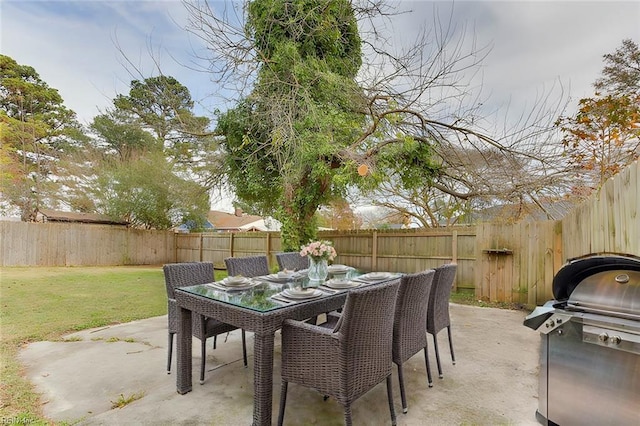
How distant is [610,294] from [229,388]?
2561 millimetres

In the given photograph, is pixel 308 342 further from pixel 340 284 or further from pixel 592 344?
pixel 592 344

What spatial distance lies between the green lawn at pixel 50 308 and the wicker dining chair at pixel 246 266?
5.82 ft

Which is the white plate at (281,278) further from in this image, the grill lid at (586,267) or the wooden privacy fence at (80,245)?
the wooden privacy fence at (80,245)

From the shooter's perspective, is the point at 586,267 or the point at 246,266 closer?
the point at 586,267

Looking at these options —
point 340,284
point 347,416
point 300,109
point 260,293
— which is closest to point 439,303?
point 340,284

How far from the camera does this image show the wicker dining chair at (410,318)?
7.23 ft

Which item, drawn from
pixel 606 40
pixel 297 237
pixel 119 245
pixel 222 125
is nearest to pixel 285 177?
pixel 297 237

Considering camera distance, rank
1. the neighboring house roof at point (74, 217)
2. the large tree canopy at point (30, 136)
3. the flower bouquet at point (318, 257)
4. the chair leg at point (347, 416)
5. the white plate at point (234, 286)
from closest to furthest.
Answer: the chair leg at point (347, 416), the white plate at point (234, 286), the flower bouquet at point (318, 257), the large tree canopy at point (30, 136), the neighboring house roof at point (74, 217)

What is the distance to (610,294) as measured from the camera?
163 cm

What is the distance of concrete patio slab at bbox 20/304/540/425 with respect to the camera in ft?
6.68

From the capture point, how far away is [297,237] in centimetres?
677

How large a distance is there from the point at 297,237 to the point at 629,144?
651cm

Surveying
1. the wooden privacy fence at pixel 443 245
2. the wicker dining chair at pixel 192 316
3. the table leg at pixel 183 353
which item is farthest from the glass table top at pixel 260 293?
the wooden privacy fence at pixel 443 245

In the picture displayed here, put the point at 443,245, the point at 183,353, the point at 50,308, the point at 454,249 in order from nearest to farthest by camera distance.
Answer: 1. the point at 183,353
2. the point at 50,308
3. the point at 454,249
4. the point at 443,245
